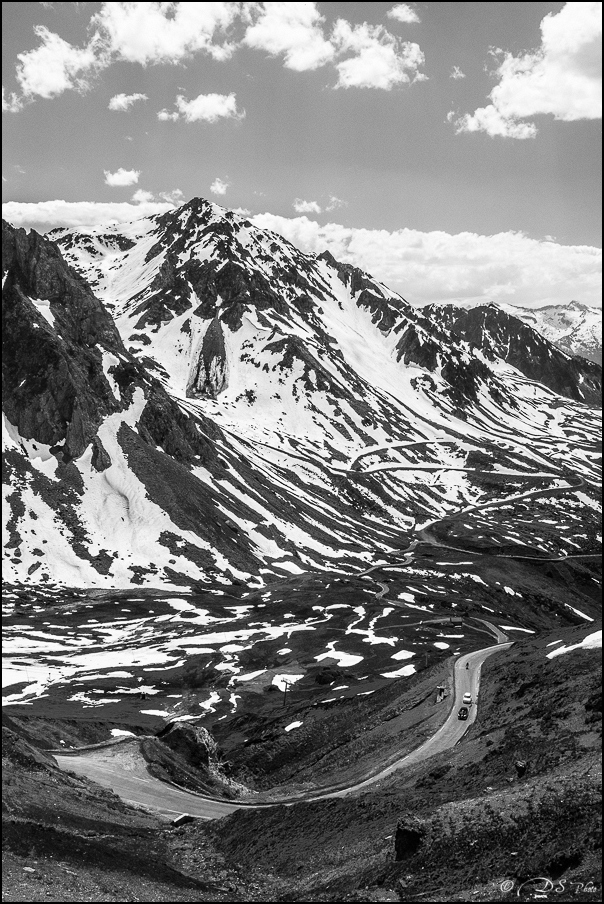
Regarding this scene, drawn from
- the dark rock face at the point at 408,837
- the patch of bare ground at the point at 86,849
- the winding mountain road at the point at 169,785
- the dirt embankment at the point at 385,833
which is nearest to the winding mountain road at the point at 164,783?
the winding mountain road at the point at 169,785

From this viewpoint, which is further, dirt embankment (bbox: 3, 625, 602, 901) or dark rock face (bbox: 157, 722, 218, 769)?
dark rock face (bbox: 157, 722, 218, 769)

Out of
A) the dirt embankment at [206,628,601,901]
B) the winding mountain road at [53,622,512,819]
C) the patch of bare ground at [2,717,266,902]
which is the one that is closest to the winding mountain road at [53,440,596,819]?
the winding mountain road at [53,622,512,819]

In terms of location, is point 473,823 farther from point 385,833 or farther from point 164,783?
point 164,783

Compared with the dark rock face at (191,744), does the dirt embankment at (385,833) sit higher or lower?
higher

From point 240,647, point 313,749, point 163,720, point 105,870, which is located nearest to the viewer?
point 105,870

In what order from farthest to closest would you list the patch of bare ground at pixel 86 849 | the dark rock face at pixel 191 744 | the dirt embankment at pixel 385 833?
the dark rock face at pixel 191 744, the patch of bare ground at pixel 86 849, the dirt embankment at pixel 385 833

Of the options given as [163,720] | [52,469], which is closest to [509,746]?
[163,720]

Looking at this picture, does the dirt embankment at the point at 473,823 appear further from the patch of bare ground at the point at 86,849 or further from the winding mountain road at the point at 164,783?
the winding mountain road at the point at 164,783

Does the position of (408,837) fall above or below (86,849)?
above

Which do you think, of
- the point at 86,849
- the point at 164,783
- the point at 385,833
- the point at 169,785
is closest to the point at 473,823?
the point at 385,833

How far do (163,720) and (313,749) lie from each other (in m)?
30.0

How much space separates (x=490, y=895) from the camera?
26.1 m

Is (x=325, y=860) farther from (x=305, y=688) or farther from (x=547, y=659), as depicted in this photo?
(x=305, y=688)

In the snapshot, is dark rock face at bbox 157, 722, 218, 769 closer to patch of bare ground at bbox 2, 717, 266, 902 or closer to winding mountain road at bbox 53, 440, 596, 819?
winding mountain road at bbox 53, 440, 596, 819
